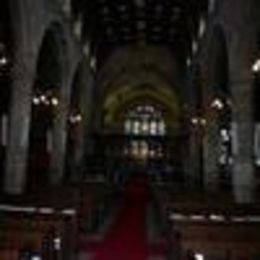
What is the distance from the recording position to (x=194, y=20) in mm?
32281

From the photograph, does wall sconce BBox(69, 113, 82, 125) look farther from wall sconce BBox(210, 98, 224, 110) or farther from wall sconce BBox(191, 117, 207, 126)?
wall sconce BBox(210, 98, 224, 110)

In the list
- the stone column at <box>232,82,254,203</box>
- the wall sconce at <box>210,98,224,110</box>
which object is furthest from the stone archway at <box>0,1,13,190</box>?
the wall sconce at <box>210,98,224,110</box>

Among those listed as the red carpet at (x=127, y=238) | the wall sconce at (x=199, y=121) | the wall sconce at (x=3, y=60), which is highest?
the wall sconce at (x=3, y=60)

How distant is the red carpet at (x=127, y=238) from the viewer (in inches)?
518

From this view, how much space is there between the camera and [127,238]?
16.2 m

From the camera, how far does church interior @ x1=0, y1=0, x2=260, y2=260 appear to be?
38.7 feet

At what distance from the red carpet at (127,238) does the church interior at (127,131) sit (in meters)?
0.05

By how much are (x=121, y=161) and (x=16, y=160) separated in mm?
26993

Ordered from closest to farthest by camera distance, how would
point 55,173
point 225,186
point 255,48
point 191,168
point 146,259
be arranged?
point 146,259
point 255,48
point 55,173
point 225,186
point 191,168

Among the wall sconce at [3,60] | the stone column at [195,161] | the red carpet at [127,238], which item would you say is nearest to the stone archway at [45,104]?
the wall sconce at [3,60]

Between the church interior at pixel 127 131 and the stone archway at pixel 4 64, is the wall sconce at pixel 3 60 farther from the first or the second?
the church interior at pixel 127 131

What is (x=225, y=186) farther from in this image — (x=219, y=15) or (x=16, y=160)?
(x=16, y=160)

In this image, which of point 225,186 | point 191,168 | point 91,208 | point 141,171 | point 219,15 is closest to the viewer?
point 91,208

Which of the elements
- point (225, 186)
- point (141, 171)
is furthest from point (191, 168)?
point (141, 171)
